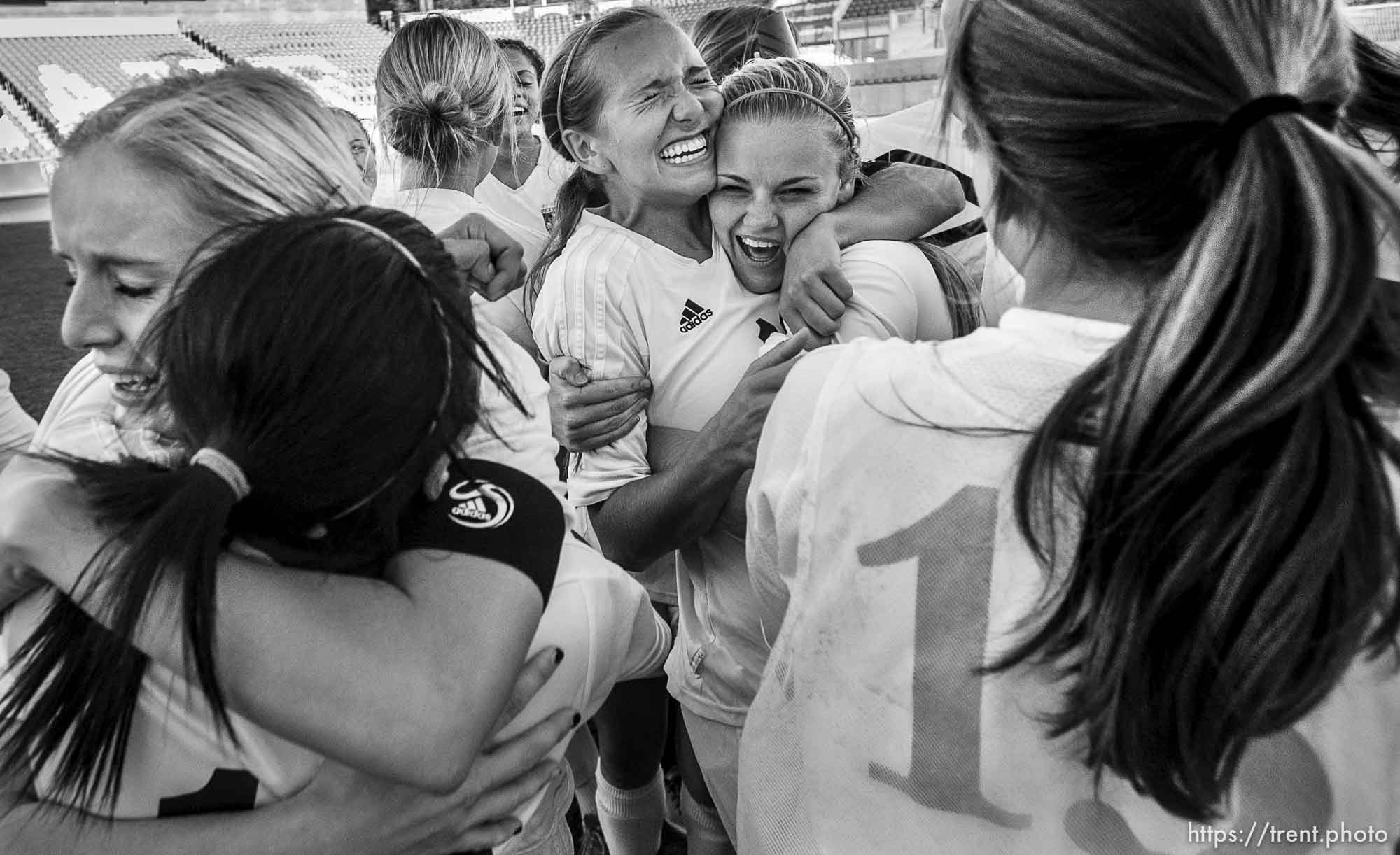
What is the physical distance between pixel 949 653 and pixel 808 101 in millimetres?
1168

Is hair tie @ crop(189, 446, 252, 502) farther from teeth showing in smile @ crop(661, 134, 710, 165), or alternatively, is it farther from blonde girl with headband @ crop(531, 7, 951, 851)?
teeth showing in smile @ crop(661, 134, 710, 165)

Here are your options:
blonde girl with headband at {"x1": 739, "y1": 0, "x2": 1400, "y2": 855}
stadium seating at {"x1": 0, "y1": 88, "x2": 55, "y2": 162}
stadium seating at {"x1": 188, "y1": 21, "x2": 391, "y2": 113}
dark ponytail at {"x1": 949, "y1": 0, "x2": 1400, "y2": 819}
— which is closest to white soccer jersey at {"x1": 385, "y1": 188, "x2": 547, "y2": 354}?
blonde girl with headband at {"x1": 739, "y1": 0, "x2": 1400, "y2": 855}

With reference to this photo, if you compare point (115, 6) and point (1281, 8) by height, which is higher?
point (1281, 8)

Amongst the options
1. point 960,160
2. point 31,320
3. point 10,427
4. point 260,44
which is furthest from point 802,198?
point 260,44

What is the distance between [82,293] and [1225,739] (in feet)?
3.95

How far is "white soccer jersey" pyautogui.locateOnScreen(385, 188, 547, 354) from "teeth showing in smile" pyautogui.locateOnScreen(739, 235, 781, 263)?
1.74 feet

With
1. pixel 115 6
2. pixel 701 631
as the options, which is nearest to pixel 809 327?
pixel 701 631

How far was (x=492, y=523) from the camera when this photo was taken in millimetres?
1006

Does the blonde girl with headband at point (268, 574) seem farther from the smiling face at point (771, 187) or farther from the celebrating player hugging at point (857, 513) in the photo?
the smiling face at point (771, 187)

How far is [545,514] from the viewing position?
3.44 feet

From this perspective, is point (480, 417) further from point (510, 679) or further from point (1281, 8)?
point (1281, 8)

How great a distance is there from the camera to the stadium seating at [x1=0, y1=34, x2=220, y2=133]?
53.9 ft

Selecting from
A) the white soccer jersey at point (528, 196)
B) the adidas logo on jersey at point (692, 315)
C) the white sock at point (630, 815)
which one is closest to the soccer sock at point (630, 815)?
the white sock at point (630, 815)

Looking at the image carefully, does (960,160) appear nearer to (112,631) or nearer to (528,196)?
(112,631)
